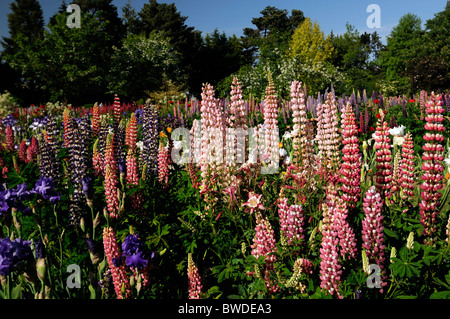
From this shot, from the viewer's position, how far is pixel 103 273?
8.56 ft

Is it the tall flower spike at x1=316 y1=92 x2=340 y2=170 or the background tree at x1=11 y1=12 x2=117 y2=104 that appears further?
the background tree at x1=11 y1=12 x2=117 y2=104

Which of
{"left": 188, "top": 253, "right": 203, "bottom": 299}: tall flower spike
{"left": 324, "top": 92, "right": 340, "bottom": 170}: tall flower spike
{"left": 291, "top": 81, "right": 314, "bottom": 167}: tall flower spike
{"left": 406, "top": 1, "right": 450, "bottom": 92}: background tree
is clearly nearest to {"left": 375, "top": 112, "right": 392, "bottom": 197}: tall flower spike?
{"left": 324, "top": 92, "right": 340, "bottom": 170}: tall flower spike

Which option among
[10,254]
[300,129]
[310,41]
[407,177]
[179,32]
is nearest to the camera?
[10,254]

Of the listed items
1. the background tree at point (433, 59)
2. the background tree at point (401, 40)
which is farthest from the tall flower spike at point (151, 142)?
the background tree at point (401, 40)

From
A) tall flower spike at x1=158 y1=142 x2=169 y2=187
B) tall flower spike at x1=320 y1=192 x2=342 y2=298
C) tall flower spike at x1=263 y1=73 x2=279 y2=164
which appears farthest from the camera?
tall flower spike at x1=158 y1=142 x2=169 y2=187

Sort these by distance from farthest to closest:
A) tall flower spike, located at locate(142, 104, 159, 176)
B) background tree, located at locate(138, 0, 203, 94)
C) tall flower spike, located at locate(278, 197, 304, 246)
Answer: background tree, located at locate(138, 0, 203, 94) < tall flower spike, located at locate(142, 104, 159, 176) < tall flower spike, located at locate(278, 197, 304, 246)

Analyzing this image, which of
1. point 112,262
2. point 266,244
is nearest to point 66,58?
point 112,262

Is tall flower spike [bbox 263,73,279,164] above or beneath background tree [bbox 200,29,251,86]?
beneath

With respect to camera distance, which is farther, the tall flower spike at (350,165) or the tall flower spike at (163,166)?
the tall flower spike at (163,166)

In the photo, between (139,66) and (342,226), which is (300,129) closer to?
(342,226)

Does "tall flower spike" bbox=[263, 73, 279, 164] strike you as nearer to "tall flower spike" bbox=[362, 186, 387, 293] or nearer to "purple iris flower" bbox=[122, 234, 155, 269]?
"tall flower spike" bbox=[362, 186, 387, 293]

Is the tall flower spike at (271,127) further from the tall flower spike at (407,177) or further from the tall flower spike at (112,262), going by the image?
the tall flower spike at (112,262)
